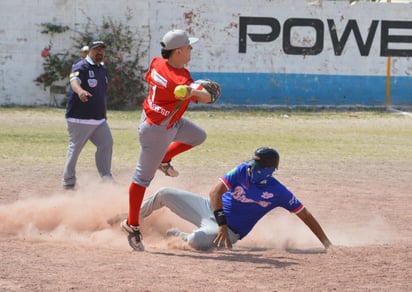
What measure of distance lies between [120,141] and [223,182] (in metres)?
10.9

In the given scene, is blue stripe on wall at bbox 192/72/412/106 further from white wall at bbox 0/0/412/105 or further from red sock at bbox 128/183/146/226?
red sock at bbox 128/183/146/226

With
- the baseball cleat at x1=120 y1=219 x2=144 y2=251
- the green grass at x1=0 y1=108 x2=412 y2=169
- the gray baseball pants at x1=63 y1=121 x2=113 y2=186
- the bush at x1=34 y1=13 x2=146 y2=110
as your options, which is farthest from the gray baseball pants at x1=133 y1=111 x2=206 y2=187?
the bush at x1=34 y1=13 x2=146 y2=110

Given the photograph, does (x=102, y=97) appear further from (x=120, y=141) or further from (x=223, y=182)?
(x=120, y=141)

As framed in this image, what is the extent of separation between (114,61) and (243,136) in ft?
29.4

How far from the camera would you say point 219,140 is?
19984 millimetres

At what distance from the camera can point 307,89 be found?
30047mm

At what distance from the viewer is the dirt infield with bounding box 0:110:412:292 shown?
6945 mm

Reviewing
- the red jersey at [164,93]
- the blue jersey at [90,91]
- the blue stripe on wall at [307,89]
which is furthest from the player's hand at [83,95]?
the blue stripe on wall at [307,89]

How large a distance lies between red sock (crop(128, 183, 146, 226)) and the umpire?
3.55 metres

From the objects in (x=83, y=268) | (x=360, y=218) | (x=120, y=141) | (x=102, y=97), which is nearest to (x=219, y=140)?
(x=120, y=141)

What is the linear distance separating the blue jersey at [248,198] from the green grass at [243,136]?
21.4 feet

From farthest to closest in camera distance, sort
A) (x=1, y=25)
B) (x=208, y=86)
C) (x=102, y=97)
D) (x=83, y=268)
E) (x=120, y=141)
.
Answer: (x=1, y=25), (x=120, y=141), (x=102, y=97), (x=208, y=86), (x=83, y=268)

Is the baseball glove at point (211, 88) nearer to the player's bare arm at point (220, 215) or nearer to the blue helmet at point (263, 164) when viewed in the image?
the blue helmet at point (263, 164)

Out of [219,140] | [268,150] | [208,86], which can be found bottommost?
[219,140]
